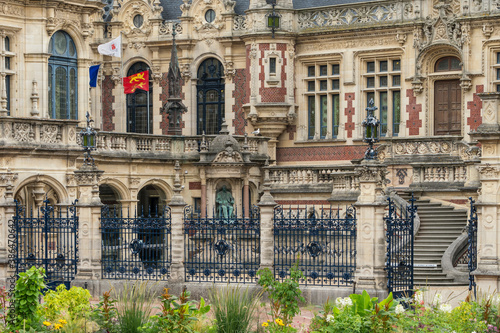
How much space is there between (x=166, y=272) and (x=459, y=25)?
16808 millimetres

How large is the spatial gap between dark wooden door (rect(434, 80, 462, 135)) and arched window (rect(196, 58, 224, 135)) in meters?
9.04

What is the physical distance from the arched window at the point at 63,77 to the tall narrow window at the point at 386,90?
10783 mm

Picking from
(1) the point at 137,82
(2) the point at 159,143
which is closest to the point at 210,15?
(1) the point at 137,82

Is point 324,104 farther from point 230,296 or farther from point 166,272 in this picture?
point 230,296

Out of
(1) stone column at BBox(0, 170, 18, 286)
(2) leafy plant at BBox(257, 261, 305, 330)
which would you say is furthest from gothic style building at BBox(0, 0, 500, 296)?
(2) leafy plant at BBox(257, 261, 305, 330)

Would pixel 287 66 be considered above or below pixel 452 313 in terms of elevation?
above

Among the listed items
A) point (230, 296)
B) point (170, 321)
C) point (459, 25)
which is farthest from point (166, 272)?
point (459, 25)

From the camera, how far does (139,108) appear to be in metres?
44.5

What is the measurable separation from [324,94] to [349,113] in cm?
141

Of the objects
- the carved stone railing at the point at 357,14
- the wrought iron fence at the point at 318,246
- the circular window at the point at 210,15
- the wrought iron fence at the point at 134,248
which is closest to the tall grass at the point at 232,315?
the wrought iron fence at the point at 318,246

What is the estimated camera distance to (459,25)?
3706 cm

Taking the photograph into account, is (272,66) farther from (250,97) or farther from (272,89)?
(250,97)

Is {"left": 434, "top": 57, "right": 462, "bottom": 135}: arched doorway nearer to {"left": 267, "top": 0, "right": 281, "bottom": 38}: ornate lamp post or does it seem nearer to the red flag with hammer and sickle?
{"left": 267, "top": 0, "right": 281, "bottom": 38}: ornate lamp post

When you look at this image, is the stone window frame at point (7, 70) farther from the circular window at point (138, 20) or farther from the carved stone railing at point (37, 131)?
the circular window at point (138, 20)
